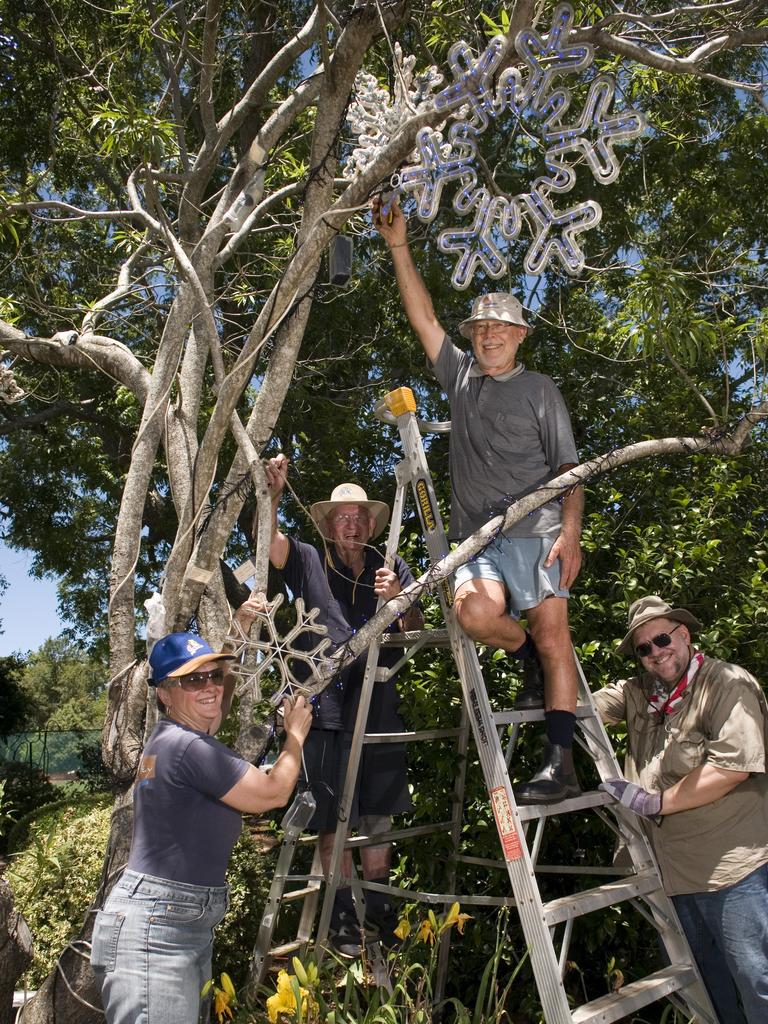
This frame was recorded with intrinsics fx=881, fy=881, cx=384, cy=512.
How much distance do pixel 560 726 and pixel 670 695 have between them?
503mm

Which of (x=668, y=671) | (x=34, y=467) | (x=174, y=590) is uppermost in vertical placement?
(x=34, y=467)

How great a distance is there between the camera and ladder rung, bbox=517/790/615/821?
10.1 feet

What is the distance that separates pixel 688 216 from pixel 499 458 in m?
4.82

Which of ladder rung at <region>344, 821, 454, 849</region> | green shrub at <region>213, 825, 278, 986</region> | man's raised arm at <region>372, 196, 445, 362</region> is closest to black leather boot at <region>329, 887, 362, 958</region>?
ladder rung at <region>344, 821, 454, 849</region>

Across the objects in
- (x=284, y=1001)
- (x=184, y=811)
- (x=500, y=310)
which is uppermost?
(x=500, y=310)

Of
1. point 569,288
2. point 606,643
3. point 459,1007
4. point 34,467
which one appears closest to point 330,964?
point 459,1007

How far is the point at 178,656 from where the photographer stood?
286 cm

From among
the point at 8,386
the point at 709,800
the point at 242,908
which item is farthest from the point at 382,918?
the point at 8,386

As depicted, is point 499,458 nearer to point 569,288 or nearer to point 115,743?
point 115,743

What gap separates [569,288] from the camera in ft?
25.5

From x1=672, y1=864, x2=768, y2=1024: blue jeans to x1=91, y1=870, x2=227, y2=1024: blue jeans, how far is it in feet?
6.01

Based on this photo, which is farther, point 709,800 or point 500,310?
point 500,310

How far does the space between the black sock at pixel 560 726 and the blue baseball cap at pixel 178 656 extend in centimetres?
123

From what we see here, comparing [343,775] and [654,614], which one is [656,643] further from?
[343,775]
